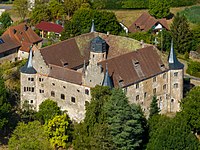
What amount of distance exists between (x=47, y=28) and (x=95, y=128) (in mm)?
67159

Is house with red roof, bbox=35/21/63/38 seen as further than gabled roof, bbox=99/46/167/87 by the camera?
Yes

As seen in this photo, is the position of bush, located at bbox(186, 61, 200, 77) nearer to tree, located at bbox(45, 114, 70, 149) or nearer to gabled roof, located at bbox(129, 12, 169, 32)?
gabled roof, located at bbox(129, 12, 169, 32)

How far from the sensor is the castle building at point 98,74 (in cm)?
8931

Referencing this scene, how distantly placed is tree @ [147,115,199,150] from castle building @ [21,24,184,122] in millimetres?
10646

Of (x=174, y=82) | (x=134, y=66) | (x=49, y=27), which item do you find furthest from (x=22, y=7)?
(x=134, y=66)

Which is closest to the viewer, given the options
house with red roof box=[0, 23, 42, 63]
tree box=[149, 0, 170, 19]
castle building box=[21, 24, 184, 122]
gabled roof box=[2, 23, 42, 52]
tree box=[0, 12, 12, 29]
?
castle building box=[21, 24, 184, 122]

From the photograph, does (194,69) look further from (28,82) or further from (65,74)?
(28,82)

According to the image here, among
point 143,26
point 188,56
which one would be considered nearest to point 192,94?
point 188,56

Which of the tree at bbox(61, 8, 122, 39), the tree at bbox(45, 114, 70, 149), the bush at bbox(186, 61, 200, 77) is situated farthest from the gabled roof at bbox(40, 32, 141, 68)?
the tree at bbox(61, 8, 122, 39)

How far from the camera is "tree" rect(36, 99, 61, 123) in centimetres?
9075

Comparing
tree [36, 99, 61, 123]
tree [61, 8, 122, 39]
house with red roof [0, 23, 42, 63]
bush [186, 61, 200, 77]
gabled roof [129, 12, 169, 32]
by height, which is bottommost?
tree [36, 99, 61, 123]

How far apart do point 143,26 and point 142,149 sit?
62.8 meters

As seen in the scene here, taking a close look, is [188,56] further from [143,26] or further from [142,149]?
[142,149]

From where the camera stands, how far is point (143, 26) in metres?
144
